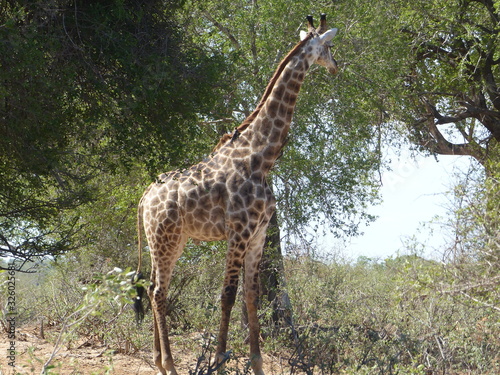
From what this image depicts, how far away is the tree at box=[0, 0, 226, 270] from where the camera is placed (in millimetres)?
6602

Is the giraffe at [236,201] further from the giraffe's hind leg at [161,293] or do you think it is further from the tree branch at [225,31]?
the tree branch at [225,31]

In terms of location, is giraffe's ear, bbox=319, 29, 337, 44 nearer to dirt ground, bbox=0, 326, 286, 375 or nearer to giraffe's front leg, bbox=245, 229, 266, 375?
giraffe's front leg, bbox=245, 229, 266, 375

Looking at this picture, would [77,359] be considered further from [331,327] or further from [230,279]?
[331,327]

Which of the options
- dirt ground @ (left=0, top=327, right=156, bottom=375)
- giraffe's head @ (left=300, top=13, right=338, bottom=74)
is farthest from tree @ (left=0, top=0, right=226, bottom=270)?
dirt ground @ (left=0, top=327, right=156, bottom=375)

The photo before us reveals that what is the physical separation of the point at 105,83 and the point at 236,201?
202 centimetres

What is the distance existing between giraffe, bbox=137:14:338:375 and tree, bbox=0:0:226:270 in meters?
0.50

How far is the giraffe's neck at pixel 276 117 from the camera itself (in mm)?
7309

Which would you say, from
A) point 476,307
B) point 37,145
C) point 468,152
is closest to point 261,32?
point 37,145

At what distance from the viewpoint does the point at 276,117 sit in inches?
289

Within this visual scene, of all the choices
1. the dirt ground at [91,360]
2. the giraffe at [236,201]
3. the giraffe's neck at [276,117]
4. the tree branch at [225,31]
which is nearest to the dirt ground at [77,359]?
the dirt ground at [91,360]

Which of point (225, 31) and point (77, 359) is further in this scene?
point (225, 31)

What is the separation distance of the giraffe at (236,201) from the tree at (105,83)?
50cm

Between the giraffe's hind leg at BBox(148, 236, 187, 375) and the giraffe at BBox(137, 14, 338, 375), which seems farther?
the giraffe's hind leg at BBox(148, 236, 187, 375)

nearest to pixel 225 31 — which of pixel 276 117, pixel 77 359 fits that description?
pixel 276 117
